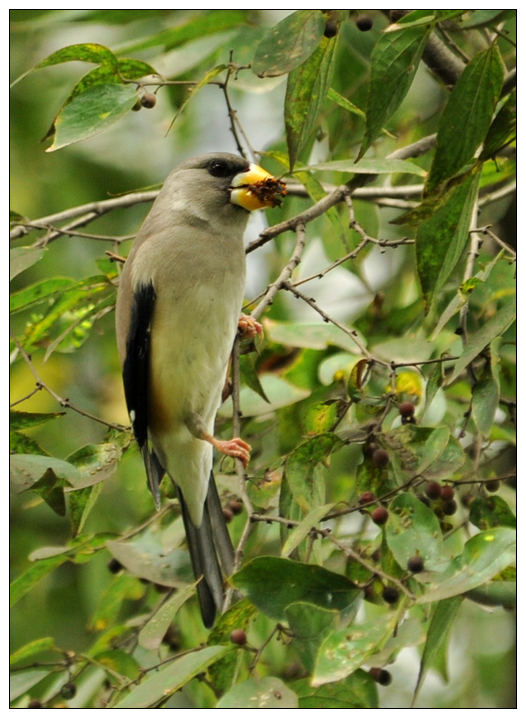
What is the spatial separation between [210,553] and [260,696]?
0.78 metres

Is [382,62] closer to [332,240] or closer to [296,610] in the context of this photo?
[296,610]

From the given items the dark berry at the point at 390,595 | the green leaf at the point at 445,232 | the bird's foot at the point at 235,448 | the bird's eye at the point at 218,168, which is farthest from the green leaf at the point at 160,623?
the bird's eye at the point at 218,168

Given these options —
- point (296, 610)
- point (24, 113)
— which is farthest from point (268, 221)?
point (24, 113)

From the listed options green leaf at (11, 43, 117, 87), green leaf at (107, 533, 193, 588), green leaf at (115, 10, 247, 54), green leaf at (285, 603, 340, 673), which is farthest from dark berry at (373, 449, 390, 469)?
green leaf at (115, 10, 247, 54)

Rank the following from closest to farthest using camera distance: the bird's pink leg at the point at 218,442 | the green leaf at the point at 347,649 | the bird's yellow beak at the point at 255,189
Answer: the green leaf at the point at 347,649
the bird's pink leg at the point at 218,442
the bird's yellow beak at the point at 255,189

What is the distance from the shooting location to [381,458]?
5.66ft

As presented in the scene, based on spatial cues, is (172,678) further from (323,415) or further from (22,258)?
(22,258)

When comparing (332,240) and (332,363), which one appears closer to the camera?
(332,363)

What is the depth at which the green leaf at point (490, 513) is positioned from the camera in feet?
5.82

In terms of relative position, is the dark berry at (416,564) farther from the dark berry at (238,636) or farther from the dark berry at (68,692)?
the dark berry at (68,692)

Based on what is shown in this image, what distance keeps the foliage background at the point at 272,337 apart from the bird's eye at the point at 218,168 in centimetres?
20

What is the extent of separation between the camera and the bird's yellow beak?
2193 mm

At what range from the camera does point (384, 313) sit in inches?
103

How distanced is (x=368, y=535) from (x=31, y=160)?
95.9 inches
